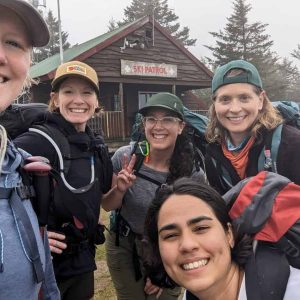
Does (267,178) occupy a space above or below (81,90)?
below

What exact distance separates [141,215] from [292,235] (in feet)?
5.83

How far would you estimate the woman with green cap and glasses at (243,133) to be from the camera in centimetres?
273

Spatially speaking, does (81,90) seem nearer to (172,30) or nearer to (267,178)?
(267,178)

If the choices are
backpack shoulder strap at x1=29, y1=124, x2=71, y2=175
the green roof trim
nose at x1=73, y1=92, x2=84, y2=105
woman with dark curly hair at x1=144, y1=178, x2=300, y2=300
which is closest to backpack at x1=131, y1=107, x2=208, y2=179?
nose at x1=73, y1=92, x2=84, y2=105

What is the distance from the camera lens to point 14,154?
1589 mm

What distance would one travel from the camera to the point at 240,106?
A: 2.98 metres

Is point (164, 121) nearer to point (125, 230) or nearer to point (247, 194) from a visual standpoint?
point (125, 230)

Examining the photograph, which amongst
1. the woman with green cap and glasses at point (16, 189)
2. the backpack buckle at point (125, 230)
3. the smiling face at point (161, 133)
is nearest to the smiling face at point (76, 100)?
the smiling face at point (161, 133)

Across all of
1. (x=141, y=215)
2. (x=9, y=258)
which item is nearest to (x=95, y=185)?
(x=141, y=215)

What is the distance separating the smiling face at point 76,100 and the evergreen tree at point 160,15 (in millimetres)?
56839

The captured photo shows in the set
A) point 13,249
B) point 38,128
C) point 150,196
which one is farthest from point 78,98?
point 13,249

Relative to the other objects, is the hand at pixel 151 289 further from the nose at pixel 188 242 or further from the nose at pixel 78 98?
the nose at pixel 78 98

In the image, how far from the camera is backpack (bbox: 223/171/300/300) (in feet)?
5.36

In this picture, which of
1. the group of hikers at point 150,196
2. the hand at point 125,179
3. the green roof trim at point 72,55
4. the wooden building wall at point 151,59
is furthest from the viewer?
the wooden building wall at point 151,59
